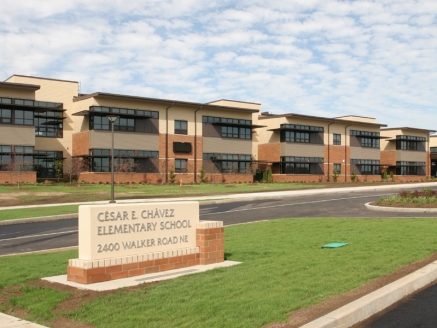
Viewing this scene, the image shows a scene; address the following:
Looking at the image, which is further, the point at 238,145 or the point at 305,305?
the point at 238,145

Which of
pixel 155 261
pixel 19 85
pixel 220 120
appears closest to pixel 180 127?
pixel 220 120

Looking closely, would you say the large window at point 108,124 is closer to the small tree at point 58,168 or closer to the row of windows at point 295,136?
the small tree at point 58,168

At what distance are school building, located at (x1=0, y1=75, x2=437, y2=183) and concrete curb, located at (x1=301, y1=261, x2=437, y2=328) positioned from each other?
112 feet

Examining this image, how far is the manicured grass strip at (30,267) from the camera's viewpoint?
27.8 ft

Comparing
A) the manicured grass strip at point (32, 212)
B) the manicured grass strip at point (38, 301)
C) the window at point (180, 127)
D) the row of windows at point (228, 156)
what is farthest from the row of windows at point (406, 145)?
the manicured grass strip at point (38, 301)

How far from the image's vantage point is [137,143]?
2096 inches

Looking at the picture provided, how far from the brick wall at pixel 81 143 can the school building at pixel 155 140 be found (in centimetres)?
10

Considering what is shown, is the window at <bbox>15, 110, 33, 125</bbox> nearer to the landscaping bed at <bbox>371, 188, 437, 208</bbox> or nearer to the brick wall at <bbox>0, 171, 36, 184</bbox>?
the brick wall at <bbox>0, 171, 36, 184</bbox>

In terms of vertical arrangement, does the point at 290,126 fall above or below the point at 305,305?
above

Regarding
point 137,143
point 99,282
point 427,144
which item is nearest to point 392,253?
point 99,282

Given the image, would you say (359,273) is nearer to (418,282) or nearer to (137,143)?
(418,282)

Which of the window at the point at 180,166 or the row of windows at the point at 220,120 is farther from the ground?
the row of windows at the point at 220,120

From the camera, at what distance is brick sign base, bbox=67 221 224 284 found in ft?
26.3

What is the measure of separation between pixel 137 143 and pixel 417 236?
4381cm
